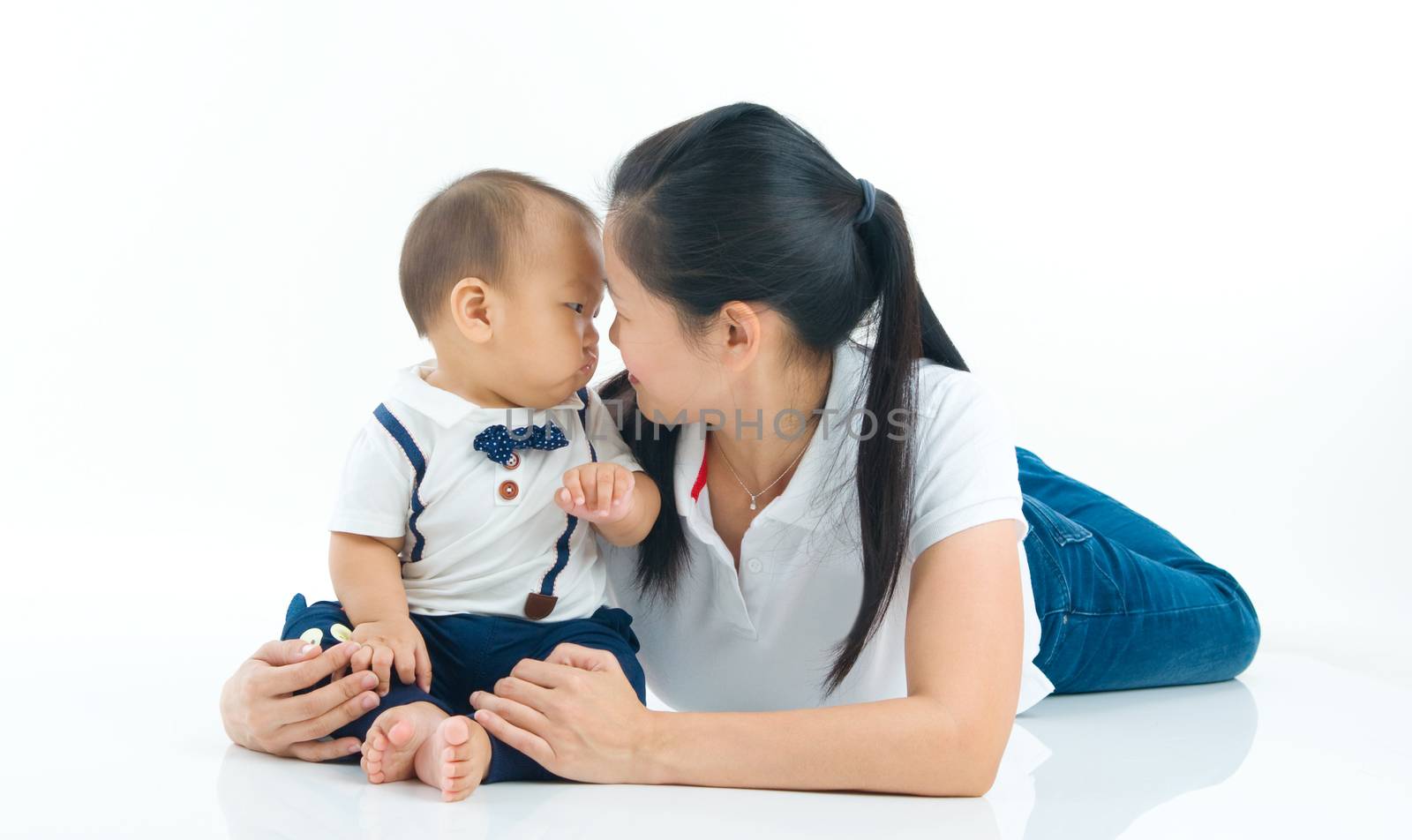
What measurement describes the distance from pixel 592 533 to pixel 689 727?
484 mm

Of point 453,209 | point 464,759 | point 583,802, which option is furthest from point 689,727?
point 453,209

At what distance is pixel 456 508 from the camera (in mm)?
1984

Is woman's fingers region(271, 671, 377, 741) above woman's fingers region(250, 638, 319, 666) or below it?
below

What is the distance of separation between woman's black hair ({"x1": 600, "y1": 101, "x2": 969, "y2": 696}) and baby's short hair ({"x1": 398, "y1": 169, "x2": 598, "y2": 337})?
148 millimetres

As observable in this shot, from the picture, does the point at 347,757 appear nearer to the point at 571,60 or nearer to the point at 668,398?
the point at 668,398

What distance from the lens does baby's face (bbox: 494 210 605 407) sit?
199cm

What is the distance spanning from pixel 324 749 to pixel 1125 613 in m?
1.59

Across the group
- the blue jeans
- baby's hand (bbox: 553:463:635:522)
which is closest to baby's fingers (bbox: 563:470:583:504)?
baby's hand (bbox: 553:463:635:522)

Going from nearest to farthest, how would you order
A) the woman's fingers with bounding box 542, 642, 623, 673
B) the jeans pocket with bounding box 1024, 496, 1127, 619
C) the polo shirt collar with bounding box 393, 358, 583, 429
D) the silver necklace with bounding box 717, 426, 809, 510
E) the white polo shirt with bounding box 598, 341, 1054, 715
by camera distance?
the woman's fingers with bounding box 542, 642, 623, 673, the white polo shirt with bounding box 598, 341, 1054, 715, the polo shirt collar with bounding box 393, 358, 583, 429, the silver necklace with bounding box 717, 426, 809, 510, the jeans pocket with bounding box 1024, 496, 1127, 619

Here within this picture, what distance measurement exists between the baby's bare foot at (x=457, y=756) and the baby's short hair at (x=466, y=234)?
0.69 metres

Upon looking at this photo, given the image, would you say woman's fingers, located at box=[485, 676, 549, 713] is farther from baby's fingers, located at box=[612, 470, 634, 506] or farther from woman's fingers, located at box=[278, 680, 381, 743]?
baby's fingers, located at box=[612, 470, 634, 506]

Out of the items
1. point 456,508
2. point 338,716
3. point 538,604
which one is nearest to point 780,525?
point 538,604

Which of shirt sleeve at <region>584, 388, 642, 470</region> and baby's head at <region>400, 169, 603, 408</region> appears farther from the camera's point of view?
shirt sleeve at <region>584, 388, 642, 470</region>

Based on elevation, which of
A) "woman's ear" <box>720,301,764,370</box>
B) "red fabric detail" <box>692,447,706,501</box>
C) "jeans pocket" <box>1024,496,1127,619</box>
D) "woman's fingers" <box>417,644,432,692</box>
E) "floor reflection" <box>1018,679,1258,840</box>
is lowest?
"floor reflection" <box>1018,679,1258,840</box>
